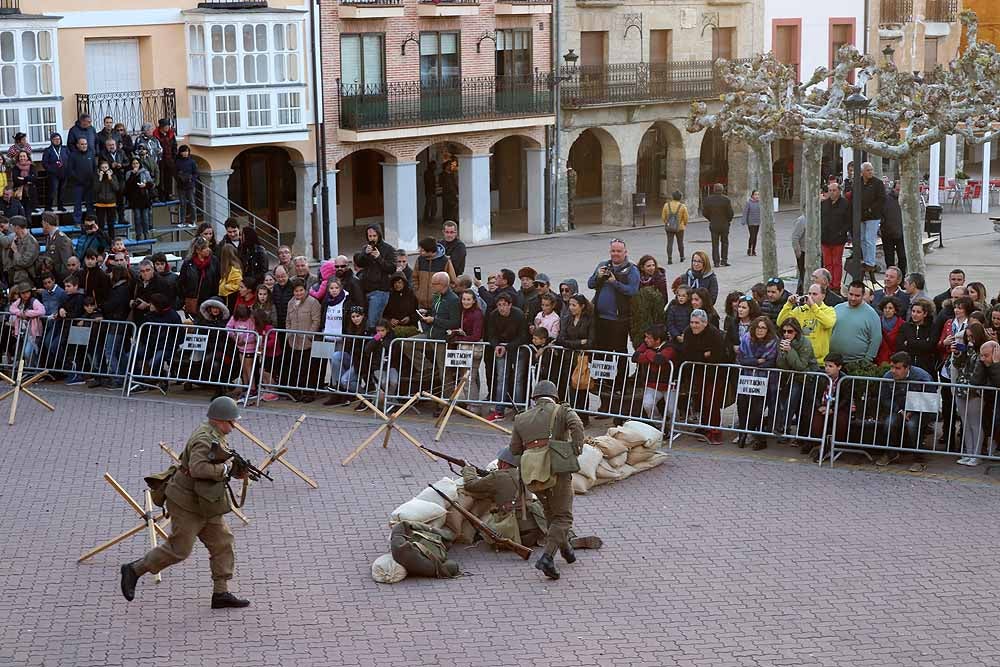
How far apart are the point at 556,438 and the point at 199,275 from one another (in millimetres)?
8824

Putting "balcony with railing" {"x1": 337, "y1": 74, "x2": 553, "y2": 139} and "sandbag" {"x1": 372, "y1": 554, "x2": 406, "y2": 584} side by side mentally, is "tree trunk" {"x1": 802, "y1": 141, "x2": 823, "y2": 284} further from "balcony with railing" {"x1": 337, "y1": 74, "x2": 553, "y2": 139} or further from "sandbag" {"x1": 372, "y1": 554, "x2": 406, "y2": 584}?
"sandbag" {"x1": 372, "y1": 554, "x2": 406, "y2": 584}

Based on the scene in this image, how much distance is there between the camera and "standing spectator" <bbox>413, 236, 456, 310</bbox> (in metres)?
19.5

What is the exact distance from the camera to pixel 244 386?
19.2 meters

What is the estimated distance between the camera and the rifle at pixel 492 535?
13.4m

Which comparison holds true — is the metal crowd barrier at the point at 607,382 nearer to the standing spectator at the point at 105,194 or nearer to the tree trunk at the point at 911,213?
the tree trunk at the point at 911,213

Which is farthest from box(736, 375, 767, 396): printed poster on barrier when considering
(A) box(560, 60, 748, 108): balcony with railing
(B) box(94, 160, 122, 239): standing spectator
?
(A) box(560, 60, 748, 108): balcony with railing

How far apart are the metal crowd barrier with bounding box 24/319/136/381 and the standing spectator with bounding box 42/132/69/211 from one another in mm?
7516

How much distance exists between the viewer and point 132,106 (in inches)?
1266

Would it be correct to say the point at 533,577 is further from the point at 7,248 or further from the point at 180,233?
the point at 180,233

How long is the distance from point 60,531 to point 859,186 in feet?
46.5

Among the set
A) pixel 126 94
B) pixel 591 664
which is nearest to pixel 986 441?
pixel 591 664

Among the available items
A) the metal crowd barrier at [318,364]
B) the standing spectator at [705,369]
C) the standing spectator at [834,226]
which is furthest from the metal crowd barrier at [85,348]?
the standing spectator at [834,226]

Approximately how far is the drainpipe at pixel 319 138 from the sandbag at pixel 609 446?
2102cm

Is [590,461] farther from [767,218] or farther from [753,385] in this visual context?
[767,218]
